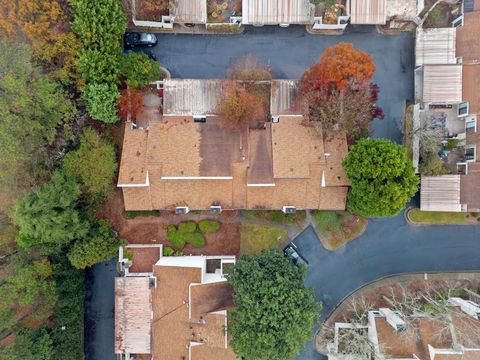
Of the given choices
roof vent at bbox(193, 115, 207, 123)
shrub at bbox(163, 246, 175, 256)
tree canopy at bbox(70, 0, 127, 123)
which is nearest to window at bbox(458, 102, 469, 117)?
roof vent at bbox(193, 115, 207, 123)

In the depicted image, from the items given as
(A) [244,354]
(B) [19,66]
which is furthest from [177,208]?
(B) [19,66]

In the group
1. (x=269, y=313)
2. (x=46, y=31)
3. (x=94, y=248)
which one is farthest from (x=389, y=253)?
(x=46, y=31)

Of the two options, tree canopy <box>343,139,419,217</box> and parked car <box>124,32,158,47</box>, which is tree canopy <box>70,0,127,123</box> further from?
→ tree canopy <box>343,139,419,217</box>

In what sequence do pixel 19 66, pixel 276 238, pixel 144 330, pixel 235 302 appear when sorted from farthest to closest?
pixel 276 238, pixel 144 330, pixel 235 302, pixel 19 66

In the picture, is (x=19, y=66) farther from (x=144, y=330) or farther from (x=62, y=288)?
(x=144, y=330)

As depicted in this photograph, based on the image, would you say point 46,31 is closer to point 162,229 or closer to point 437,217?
point 162,229

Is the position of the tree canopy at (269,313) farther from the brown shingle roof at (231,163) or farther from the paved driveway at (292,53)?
the paved driveway at (292,53)
